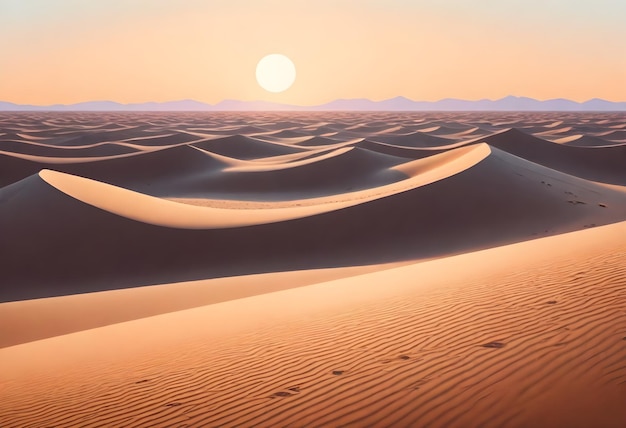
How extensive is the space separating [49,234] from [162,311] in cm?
599

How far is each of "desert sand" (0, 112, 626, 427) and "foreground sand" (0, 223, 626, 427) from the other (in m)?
0.02

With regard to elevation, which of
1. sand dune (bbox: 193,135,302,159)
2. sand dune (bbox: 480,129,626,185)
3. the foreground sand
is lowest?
sand dune (bbox: 480,129,626,185)

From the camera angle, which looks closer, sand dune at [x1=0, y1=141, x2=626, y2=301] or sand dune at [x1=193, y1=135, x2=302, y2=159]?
sand dune at [x1=0, y1=141, x2=626, y2=301]

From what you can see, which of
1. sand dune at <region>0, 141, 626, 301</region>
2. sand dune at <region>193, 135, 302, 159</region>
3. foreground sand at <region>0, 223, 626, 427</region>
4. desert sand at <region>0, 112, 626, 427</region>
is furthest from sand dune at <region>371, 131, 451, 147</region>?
foreground sand at <region>0, 223, 626, 427</region>

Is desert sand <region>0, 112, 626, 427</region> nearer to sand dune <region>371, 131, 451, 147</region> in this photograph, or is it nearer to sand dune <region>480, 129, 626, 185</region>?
sand dune <region>480, 129, 626, 185</region>

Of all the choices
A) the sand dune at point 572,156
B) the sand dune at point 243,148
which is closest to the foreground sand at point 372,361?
the sand dune at point 572,156

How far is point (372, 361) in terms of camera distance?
505cm

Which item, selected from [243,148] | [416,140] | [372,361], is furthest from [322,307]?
[416,140]

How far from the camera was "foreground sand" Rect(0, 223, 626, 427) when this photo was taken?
4102 millimetres

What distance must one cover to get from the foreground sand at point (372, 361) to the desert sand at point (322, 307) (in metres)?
0.02

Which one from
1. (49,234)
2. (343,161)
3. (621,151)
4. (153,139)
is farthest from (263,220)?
(153,139)

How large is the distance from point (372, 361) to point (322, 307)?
268cm

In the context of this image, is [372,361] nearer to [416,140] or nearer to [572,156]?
[572,156]

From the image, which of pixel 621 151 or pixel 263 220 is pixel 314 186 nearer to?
pixel 263 220
